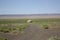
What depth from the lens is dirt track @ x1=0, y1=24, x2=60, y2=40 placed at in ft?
10.1

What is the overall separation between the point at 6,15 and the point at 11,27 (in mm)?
417

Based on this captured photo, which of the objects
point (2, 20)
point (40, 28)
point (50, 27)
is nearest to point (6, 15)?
point (2, 20)

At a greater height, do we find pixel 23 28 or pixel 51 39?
pixel 23 28

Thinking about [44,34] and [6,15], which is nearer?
[44,34]

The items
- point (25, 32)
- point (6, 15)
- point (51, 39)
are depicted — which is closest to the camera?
point (51, 39)

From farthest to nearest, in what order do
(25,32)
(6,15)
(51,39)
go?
(6,15)
(25,32)
(51,39)

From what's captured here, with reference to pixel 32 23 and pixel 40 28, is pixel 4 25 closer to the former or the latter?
pixel 32 23

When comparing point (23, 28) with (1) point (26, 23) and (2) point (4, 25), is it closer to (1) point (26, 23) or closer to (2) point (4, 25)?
(1) point (26, 23)

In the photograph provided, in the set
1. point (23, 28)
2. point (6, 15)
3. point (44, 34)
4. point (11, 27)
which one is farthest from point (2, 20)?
point (44, 34)

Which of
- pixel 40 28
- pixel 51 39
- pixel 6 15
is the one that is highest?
pixel 6 15

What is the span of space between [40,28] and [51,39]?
1.40 ft

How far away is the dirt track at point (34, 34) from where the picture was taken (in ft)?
10.1

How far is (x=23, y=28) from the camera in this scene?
322 cm

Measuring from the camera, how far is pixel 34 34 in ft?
10.3
